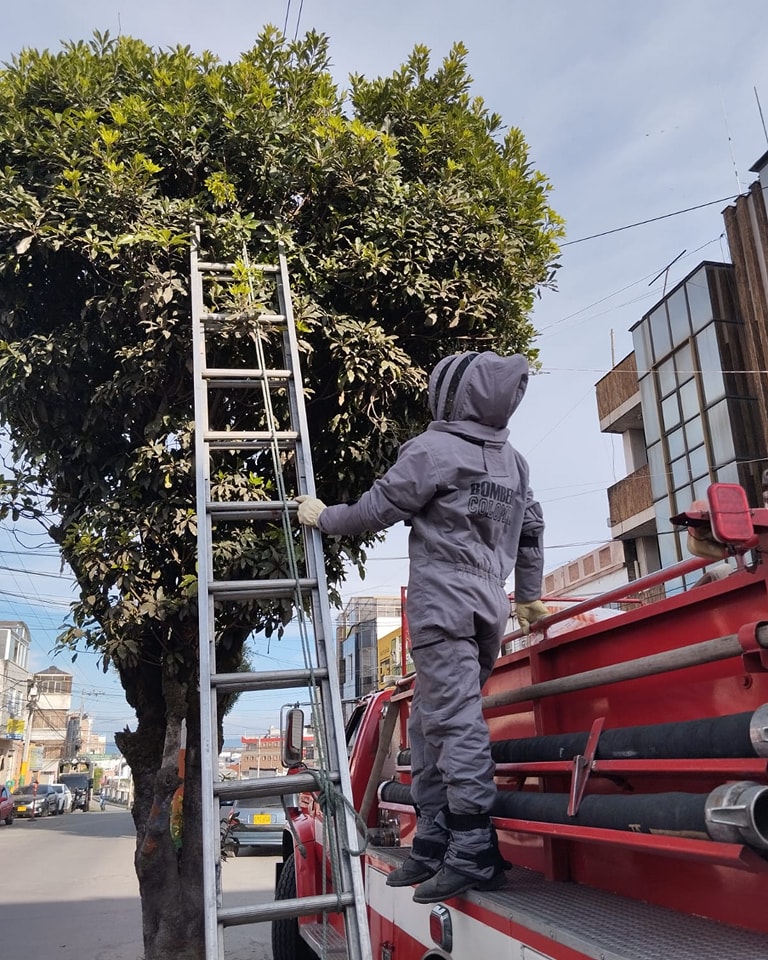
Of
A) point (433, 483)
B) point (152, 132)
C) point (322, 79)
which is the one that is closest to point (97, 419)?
point (152, 132)

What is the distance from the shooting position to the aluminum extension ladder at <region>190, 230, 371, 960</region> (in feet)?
9.14

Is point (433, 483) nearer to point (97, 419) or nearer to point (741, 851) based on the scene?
point (741, 851)

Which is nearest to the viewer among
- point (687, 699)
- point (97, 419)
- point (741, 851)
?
point (741, 851)

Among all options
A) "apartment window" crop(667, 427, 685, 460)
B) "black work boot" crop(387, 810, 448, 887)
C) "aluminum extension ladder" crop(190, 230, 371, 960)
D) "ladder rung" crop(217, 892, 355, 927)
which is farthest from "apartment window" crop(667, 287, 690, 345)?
"ladder rung" crop(217, 892, 355, 927)

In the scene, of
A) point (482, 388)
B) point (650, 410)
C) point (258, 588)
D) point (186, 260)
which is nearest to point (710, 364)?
point (650, 410)

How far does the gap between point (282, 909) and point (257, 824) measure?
13.7m

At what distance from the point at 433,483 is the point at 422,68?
144 inches

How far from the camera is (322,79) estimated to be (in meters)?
5.30

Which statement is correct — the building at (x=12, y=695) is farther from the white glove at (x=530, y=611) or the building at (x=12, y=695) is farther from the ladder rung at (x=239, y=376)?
the white glove at (x=530, y=611)

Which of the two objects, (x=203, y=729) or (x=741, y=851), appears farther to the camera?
(x=203, y=729)

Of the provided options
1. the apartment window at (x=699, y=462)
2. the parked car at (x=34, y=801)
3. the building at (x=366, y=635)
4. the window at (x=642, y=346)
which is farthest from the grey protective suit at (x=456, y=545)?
the building at (x=366, y=635)

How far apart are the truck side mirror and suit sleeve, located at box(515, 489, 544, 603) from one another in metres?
1.67

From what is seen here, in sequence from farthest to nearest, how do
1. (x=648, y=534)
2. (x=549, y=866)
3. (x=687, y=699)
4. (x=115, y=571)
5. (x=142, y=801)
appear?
(x=648, y=534) → (x=142, y=801) → (x=115, y=571) → (x=549, y=866) → (x=687, y=699)

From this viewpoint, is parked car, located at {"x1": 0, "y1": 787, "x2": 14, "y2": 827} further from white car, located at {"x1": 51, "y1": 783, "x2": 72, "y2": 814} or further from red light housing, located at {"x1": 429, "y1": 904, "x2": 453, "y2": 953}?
red light housing, located at {"x1": 429, "y1": 904, "x2": 453, "y2": 953}
